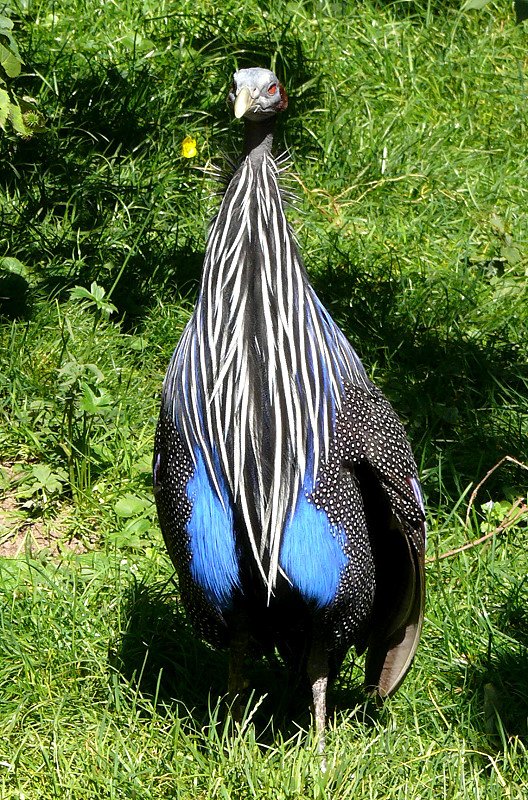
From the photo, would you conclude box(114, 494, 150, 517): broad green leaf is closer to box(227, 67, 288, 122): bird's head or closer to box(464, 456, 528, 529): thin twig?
box(464, 456, 528, 529): thin twig

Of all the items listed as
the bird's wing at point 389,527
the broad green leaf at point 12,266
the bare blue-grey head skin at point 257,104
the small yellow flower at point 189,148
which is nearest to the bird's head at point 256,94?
the bare blue-grey head skin at point 257,104

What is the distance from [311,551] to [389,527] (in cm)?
36

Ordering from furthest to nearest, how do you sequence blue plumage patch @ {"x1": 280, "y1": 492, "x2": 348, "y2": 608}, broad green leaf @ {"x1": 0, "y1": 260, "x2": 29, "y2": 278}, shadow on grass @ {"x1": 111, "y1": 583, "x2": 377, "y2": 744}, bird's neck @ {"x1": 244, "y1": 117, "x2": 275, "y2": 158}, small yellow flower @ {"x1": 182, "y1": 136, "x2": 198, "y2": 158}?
small yellow flower @ {"x1": 182, "y1": 136, "x2": 198, "y2": 158}
broad green leaf @ {"x1": 0, "y1": 260, "x2": 29, "y2": 278}
shadow on grass @ {"x1": 111, "y1": 583, "x2": 377, "y2": 744}
bird's neck @ {"x1": 244, "y1": 117, "x2": 275, "y2": 158}
blue plumage patch @ {"x1": 280, "y1": 492, "x2": 348, "y2": 608}

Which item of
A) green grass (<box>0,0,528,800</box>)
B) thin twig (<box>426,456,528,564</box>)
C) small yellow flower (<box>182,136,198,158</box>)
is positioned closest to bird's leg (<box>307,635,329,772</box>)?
green grass (<box>0,0,528,800</box>)

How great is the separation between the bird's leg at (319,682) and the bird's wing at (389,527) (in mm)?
175

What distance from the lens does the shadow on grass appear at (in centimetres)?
350

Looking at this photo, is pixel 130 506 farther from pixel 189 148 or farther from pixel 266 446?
pixel 189 148

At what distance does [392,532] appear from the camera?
3.21m

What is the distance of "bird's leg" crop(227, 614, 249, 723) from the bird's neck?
121 centimetres

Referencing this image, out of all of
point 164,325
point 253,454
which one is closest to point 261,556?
point 253,454

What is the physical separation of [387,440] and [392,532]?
29 centimetres

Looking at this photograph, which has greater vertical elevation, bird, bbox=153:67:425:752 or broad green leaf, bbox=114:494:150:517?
bird, bbox=153:67:425:752

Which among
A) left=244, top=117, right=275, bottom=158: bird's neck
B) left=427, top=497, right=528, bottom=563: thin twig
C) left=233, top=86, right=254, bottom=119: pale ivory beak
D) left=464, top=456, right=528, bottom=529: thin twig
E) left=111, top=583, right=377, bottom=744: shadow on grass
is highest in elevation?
left=233, top=86, right=254, bottom=119: pale ivory beak

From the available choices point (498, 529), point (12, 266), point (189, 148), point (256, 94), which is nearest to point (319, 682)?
point (498, 529)
